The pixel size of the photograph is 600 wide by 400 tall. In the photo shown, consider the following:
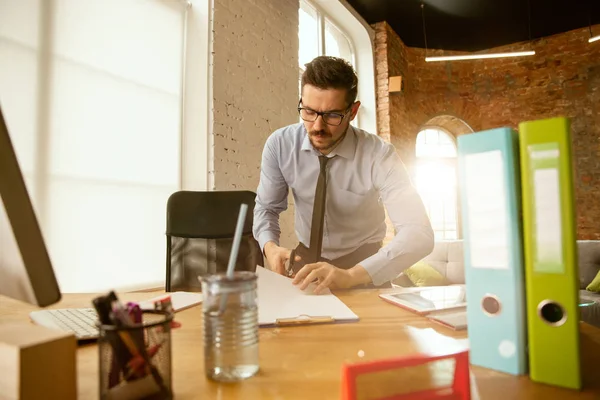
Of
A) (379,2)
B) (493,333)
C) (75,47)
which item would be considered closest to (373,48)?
(379,2)

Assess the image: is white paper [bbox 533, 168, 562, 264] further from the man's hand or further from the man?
the man

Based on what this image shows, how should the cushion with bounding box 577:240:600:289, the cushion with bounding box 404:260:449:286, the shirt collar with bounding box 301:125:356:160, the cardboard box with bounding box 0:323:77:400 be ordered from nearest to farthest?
the cardboard box with bounding box 0:323:77:400, the shirt collar with bounding box 301:125:356:160, the cushion with bounding box 577:240:600:289, the cushion with bounding box 404:260:449:286

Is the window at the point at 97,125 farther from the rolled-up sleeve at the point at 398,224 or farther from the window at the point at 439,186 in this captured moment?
the window at the point at 439,186

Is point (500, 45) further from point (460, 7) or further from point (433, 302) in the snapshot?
point (433, 302)

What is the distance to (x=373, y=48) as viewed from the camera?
5.84 meters

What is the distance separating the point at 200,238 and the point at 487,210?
4.55 feet

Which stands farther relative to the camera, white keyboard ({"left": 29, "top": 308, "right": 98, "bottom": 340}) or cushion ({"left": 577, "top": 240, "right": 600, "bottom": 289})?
cushion ({"left": 577, "top": 240, "right": 600, "bottom": 289})

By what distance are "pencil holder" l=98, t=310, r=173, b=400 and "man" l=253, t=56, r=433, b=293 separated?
3.03 feet

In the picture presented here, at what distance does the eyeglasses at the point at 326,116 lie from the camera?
158cm

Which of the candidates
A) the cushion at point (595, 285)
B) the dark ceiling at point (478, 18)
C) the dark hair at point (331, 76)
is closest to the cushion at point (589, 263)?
the cushion at point (595, 285)

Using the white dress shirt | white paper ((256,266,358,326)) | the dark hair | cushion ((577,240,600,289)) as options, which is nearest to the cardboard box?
white paper ((256,266,358,326))

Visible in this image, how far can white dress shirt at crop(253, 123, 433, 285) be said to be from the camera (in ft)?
5.47

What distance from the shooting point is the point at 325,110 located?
1573 millimetres

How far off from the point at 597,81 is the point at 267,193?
21.6ft
